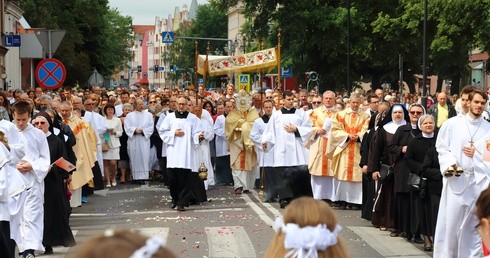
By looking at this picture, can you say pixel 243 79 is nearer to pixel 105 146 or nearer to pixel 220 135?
pixel 220 135

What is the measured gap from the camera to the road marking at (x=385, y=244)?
12.8 m

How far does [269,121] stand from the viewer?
19.3 metres

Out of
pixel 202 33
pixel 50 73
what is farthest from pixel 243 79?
pixel 202 33

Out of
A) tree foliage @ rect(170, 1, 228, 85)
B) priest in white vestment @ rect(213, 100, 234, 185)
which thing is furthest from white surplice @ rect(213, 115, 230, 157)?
tree foliage @ rect(170, 1, 228, 85)

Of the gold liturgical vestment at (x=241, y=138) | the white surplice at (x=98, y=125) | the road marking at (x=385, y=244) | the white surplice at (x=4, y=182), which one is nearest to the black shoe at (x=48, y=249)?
the white surplice at (x=4, y=182)

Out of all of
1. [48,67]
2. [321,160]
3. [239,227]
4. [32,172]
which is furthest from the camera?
[48,67]

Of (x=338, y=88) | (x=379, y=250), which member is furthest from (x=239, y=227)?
(x=338, y=88)

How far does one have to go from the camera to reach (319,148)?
746 inches

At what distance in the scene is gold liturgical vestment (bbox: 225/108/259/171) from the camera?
73.9ft

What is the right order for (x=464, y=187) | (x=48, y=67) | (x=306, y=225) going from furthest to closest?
(x=48, y=67)
(x=464, y=187)
(x=306, y=225)

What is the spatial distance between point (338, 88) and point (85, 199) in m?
33.6

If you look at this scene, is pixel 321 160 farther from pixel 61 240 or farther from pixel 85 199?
pixel 61 240

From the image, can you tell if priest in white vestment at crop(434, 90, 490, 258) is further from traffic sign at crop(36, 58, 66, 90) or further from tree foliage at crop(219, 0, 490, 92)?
tree foliage at crop(219, 0, 490, 92)

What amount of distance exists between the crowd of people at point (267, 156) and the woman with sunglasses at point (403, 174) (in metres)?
0.01
